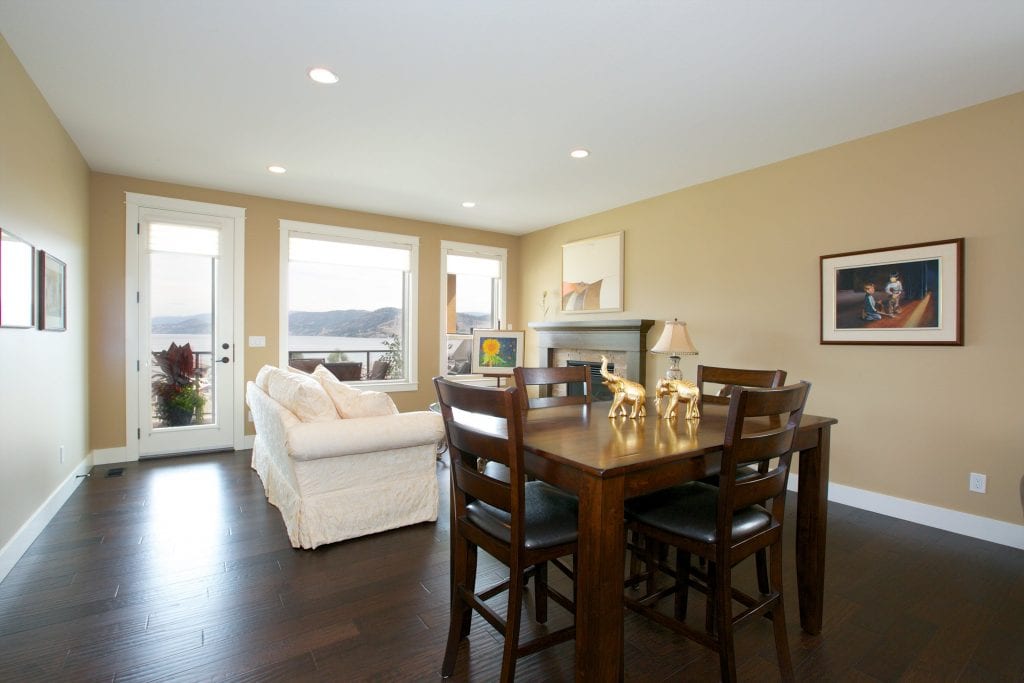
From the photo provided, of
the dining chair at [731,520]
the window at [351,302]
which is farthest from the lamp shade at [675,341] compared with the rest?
the window at [351,302]

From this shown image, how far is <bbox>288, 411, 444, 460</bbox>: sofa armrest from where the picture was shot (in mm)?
2604

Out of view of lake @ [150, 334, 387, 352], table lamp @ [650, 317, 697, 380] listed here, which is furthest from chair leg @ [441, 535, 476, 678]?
view of lake @ [150, 334, 387, 352]

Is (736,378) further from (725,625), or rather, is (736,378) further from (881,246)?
(881,246)

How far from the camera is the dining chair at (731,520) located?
57.9 inches

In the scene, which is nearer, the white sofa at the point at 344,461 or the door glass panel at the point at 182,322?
the white sofa at the point at 344,461

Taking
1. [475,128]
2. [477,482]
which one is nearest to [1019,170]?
[475,128]

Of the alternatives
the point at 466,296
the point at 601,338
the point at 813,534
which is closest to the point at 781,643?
the point at 813,534

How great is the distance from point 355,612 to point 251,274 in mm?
3925

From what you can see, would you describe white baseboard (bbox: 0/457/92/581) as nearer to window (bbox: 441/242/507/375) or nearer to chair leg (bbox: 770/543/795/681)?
chair leg (bbox: 770/543/795/681)

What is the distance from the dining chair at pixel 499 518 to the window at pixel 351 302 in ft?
13.4

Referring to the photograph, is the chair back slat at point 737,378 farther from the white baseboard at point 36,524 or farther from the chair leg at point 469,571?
the white baseboard at point 36,524

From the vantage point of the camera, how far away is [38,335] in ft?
9.46

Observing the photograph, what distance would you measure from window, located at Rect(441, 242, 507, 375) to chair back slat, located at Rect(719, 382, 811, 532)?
4844 millimetres

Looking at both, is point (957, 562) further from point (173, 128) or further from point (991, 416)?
point (173, 128)
